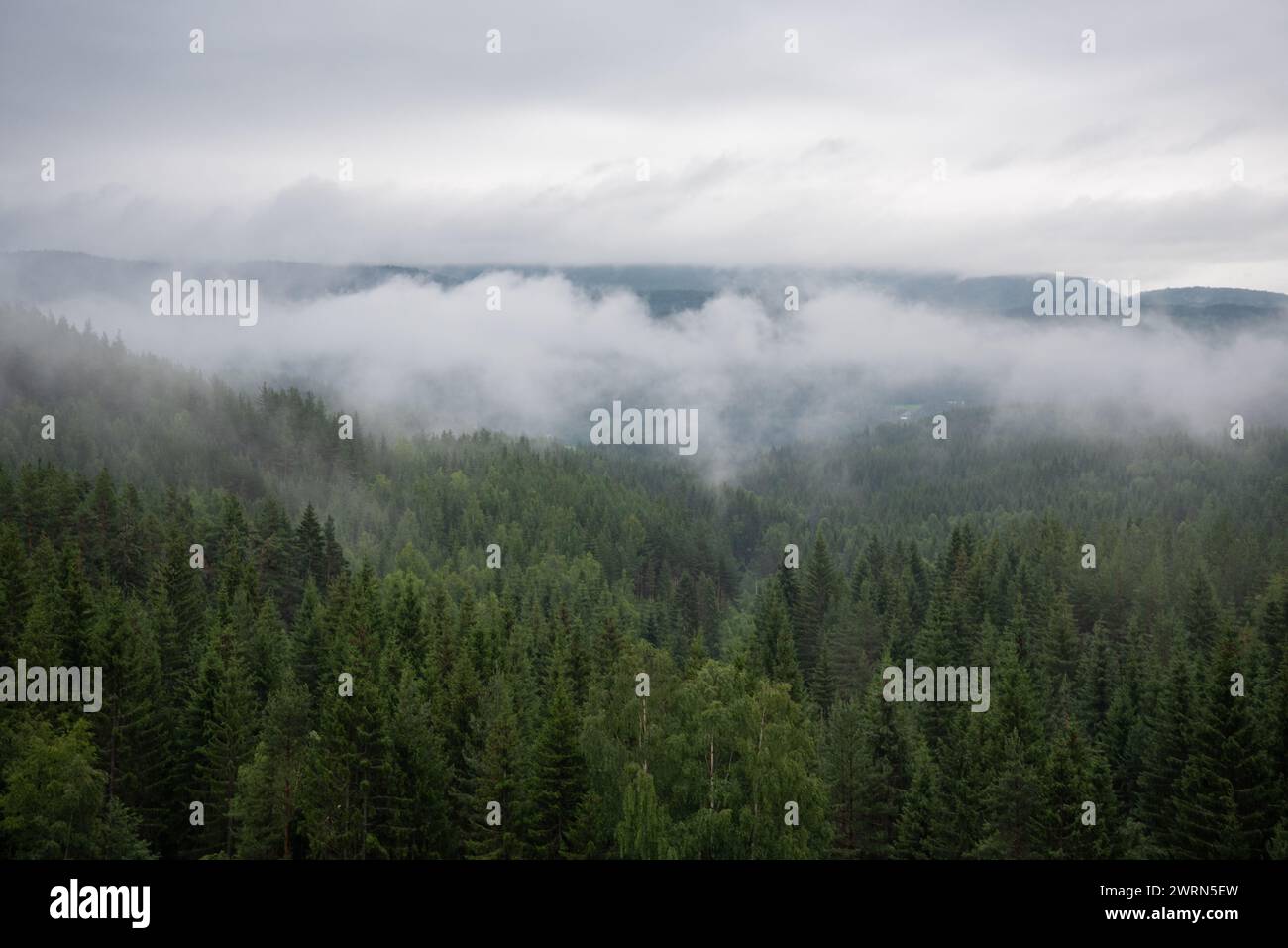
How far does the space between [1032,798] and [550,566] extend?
316ft

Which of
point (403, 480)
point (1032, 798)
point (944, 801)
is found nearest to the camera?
point (1032, 798)

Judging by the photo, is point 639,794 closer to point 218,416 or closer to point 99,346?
point 218,416

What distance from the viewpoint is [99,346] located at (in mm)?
194000

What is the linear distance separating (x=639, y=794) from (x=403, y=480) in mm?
146995

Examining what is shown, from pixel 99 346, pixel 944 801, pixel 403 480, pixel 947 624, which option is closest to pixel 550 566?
pixel 403 480

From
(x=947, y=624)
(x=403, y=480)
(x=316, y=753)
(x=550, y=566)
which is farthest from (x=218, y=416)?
(x=316, y=753)
